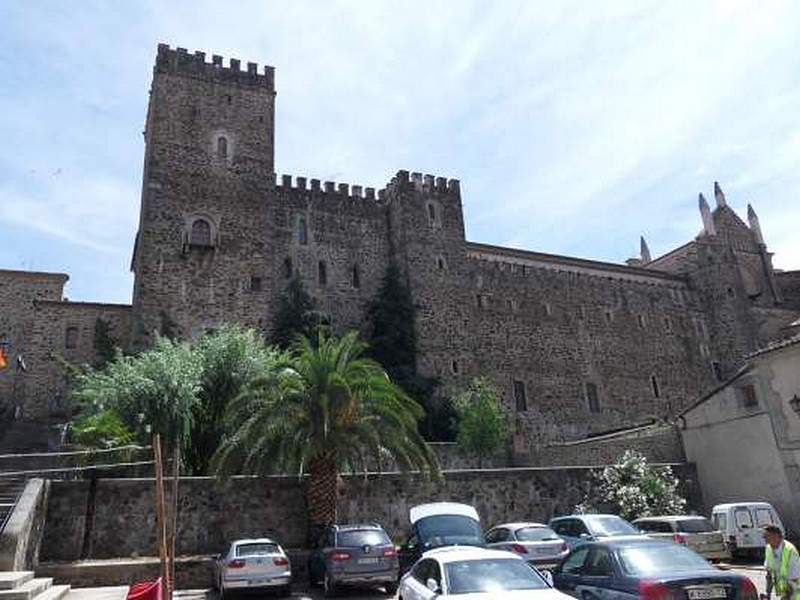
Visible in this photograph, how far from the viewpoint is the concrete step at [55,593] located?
459 inches

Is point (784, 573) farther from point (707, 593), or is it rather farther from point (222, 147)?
point (222, 147)

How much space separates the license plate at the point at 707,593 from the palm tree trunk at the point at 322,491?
10420 mm

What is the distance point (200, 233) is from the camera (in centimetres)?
3200

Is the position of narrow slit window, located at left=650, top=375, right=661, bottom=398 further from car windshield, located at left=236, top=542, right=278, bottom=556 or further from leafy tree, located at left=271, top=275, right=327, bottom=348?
car windshield, located at left=236, top=542, right=278, bottom=556

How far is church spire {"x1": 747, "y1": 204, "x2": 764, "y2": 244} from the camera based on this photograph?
50.7 m

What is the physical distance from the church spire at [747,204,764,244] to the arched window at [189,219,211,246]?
4004 cm

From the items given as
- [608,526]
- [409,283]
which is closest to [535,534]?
[608,526]

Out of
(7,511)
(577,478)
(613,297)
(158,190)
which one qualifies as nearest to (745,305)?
(613,297)

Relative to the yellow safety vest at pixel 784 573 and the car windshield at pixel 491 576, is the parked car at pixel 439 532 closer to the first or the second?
the car windshield at pixel 491 576

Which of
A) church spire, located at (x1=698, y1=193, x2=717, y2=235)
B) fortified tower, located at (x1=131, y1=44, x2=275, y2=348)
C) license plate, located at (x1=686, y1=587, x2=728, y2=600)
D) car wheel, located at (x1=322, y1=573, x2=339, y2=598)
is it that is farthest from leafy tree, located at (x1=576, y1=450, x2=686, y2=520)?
church spire, located at (x1=698, y1=193, x2=717, y2=235)

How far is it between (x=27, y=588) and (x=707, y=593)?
34.1 feet

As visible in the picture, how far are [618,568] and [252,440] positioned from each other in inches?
404

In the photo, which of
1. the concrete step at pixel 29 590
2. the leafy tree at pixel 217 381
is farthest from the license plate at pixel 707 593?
the leafy tree at pixel 217 381

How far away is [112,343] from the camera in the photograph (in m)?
32.4
